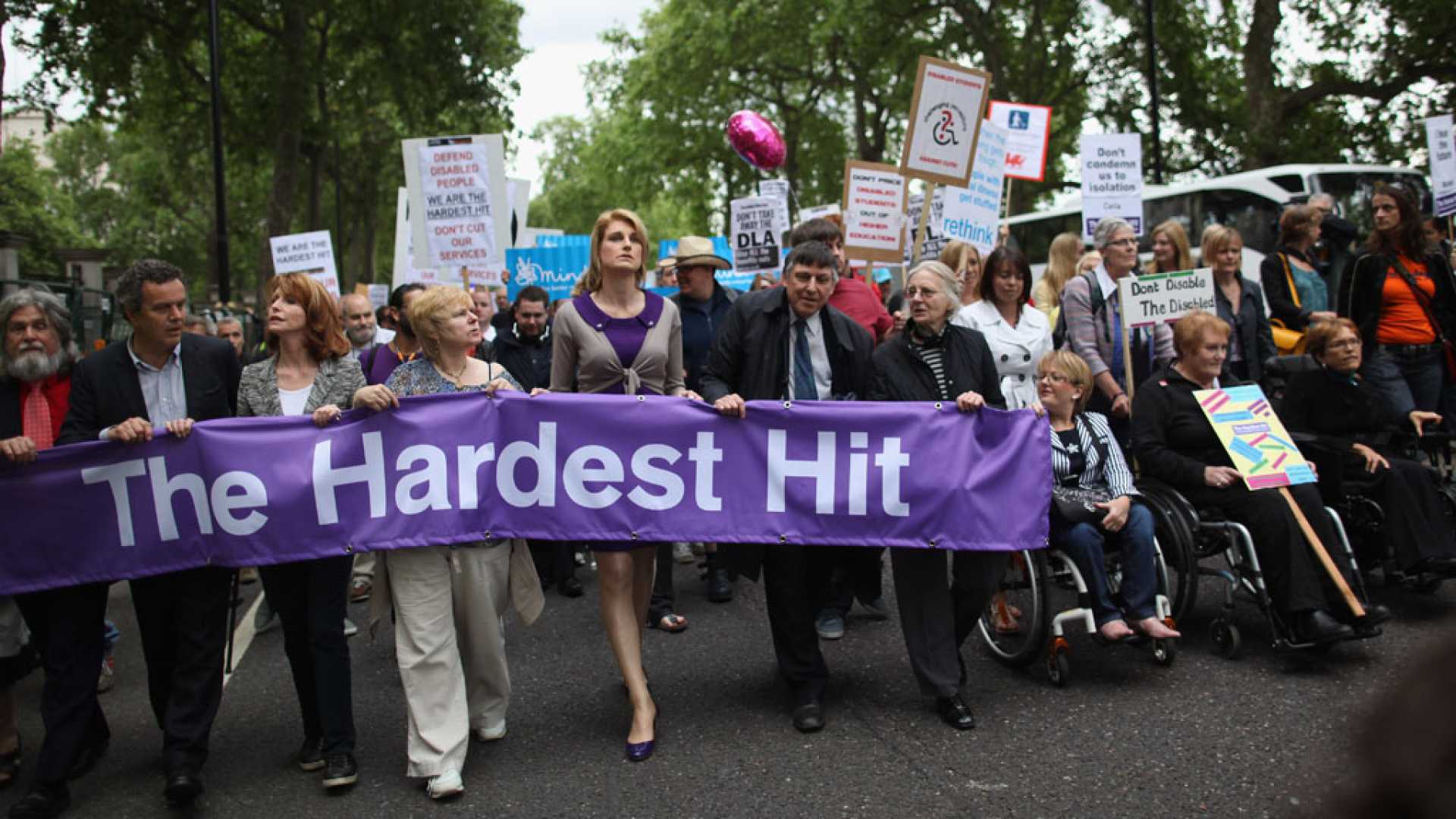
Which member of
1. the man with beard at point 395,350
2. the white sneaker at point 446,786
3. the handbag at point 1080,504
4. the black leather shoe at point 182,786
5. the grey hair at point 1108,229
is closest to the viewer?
the black leather shoe at point 182,786

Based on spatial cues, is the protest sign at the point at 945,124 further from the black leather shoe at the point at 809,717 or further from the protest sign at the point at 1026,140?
the black leather shoe at the point at 809,717

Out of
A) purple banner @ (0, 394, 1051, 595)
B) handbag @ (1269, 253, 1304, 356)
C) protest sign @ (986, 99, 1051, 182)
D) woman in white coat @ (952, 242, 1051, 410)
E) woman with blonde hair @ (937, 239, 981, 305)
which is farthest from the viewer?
protest sign @ (986, 99, 1051, 182)

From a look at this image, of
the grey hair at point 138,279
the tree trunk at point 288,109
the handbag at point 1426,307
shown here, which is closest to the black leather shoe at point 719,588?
the grey hair at point 138,279

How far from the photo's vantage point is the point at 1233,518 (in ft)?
18.8

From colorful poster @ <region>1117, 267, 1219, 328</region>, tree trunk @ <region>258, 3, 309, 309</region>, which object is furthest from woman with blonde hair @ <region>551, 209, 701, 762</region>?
tree trunk @ <region>258, 3, 309, 309</region>

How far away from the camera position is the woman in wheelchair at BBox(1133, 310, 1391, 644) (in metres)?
5.39

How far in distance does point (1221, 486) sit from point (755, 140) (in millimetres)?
9559

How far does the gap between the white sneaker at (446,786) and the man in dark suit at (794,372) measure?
1.41m

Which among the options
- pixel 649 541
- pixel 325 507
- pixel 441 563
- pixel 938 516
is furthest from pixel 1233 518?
pixel 325 507

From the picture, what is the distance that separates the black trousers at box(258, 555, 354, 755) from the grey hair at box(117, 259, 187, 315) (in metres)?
1.14

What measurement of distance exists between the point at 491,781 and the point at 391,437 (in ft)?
4.62

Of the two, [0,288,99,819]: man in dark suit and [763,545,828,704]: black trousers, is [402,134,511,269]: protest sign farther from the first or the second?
[763,545,828,704]: black trousers

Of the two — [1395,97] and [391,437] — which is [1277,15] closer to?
[1395,97]

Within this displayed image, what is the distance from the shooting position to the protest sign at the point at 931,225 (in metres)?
11.6
